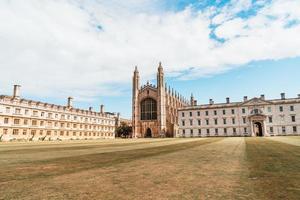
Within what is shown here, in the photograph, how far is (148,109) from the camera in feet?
276

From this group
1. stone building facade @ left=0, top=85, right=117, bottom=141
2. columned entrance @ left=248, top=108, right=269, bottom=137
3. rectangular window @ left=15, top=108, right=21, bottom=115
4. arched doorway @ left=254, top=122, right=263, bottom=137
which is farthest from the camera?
arched doorway @ left=254, top=122, right=263, bottom=137

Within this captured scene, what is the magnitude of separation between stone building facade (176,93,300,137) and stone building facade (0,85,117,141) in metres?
34.8

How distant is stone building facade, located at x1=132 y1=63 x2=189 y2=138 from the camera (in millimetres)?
79188

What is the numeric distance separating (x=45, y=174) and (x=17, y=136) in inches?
2052

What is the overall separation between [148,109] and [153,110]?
2297 mm

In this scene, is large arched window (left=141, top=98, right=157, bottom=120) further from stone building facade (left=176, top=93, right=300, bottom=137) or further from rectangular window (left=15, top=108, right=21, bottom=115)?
rectangular window (left=15, top=108, right=21, bottom=115)

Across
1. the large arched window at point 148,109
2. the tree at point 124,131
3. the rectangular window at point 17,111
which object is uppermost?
the large arched window at point 148,109

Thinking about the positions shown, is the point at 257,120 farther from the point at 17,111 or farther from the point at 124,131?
the point at 17,111

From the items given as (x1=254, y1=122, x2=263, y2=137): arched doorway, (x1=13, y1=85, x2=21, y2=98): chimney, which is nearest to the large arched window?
(x1=254, y1=122, x2=263, y2=137): arched doorway

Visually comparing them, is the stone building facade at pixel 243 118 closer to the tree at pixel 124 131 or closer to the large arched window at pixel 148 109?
the large arched window at pixel 148 109

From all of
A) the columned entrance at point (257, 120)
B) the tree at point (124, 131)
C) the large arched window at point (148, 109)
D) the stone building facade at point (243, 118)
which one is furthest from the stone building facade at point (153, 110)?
the columned entrance at point (257, 120)

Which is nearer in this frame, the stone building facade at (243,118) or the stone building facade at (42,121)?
the stone building facade at (42,121)

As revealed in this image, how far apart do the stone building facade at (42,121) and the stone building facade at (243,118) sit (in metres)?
34.8

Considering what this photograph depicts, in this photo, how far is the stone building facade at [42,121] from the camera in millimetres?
49053
